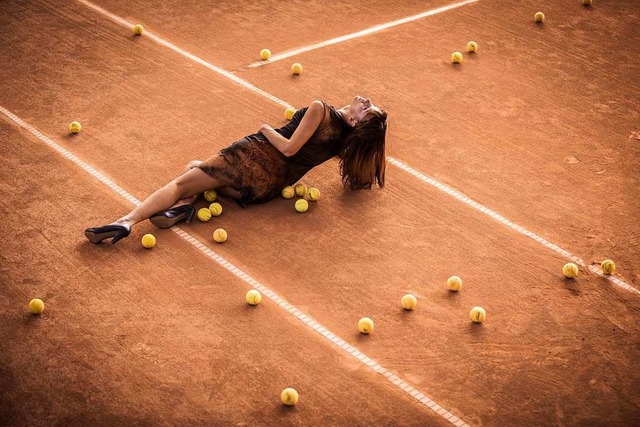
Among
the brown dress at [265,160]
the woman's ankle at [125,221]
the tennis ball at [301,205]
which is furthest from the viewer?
the tennis ball at [301,205]

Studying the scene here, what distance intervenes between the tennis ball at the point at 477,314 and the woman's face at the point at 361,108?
2.35m

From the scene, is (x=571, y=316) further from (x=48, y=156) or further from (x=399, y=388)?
(x=48, y=156)

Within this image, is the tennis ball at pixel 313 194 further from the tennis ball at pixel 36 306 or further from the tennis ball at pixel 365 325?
the tennis ball at pixel 36 306

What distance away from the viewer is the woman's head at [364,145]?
25.7 ft

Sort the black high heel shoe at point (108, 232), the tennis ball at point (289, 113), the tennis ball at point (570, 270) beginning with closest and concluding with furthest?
the tennis ball at point (570, 270)
the black high heel shoe at point (108, 232)
the tennis ball at point (289, 113)

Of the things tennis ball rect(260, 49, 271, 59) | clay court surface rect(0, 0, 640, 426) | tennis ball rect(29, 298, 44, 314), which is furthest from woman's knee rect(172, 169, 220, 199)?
tennis ball rect(260, 49, 271, 59)

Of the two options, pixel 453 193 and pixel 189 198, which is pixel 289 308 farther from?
pixel 453 193

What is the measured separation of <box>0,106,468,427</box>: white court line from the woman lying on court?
38cm

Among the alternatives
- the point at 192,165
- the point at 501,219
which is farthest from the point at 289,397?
the point at 501,219

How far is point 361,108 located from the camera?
791 cm

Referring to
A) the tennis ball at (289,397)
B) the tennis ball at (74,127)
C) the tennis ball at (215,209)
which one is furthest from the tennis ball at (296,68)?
the tennis ball at (289,397)

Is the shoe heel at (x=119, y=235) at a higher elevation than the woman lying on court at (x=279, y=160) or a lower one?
lower

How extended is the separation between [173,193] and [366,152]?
82.2 inches

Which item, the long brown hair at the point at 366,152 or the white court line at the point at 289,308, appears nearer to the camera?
the white court line at the point at 289,308
